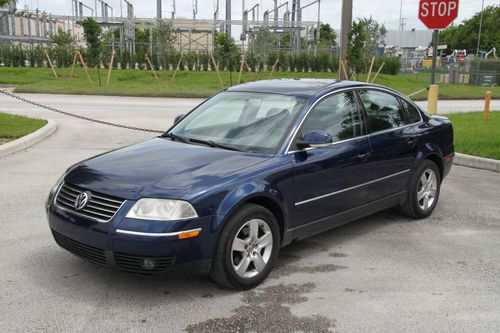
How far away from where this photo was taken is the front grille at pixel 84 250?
395 centimetres

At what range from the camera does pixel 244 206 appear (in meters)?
4.17

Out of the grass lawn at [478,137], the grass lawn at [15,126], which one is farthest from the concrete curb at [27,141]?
the grass lawn at [478,137]

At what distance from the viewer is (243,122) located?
5.10 m

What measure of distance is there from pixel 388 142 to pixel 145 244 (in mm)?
2978

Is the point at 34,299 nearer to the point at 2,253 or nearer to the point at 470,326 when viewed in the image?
the point at 2,253

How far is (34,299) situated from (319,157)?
2556mm

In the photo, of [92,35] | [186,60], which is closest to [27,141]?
[92,35]

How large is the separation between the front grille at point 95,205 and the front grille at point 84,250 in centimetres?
22

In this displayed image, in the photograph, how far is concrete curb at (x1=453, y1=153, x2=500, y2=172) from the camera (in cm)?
909

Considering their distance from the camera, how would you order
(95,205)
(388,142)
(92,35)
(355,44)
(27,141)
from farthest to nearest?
(92,35) → (355,44) → (27,141) → (388,142) → (95,205)

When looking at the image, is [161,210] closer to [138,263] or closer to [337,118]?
[138,263]

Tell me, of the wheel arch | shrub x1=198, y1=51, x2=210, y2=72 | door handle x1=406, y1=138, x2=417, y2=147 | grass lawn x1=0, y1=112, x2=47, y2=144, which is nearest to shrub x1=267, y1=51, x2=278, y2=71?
shrub x1=198, y1=51, x2=210, y2=72

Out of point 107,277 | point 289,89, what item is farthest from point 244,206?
point 289,89

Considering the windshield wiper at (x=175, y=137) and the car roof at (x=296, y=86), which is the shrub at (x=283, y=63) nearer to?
the car roof at (x=296, y=86)
